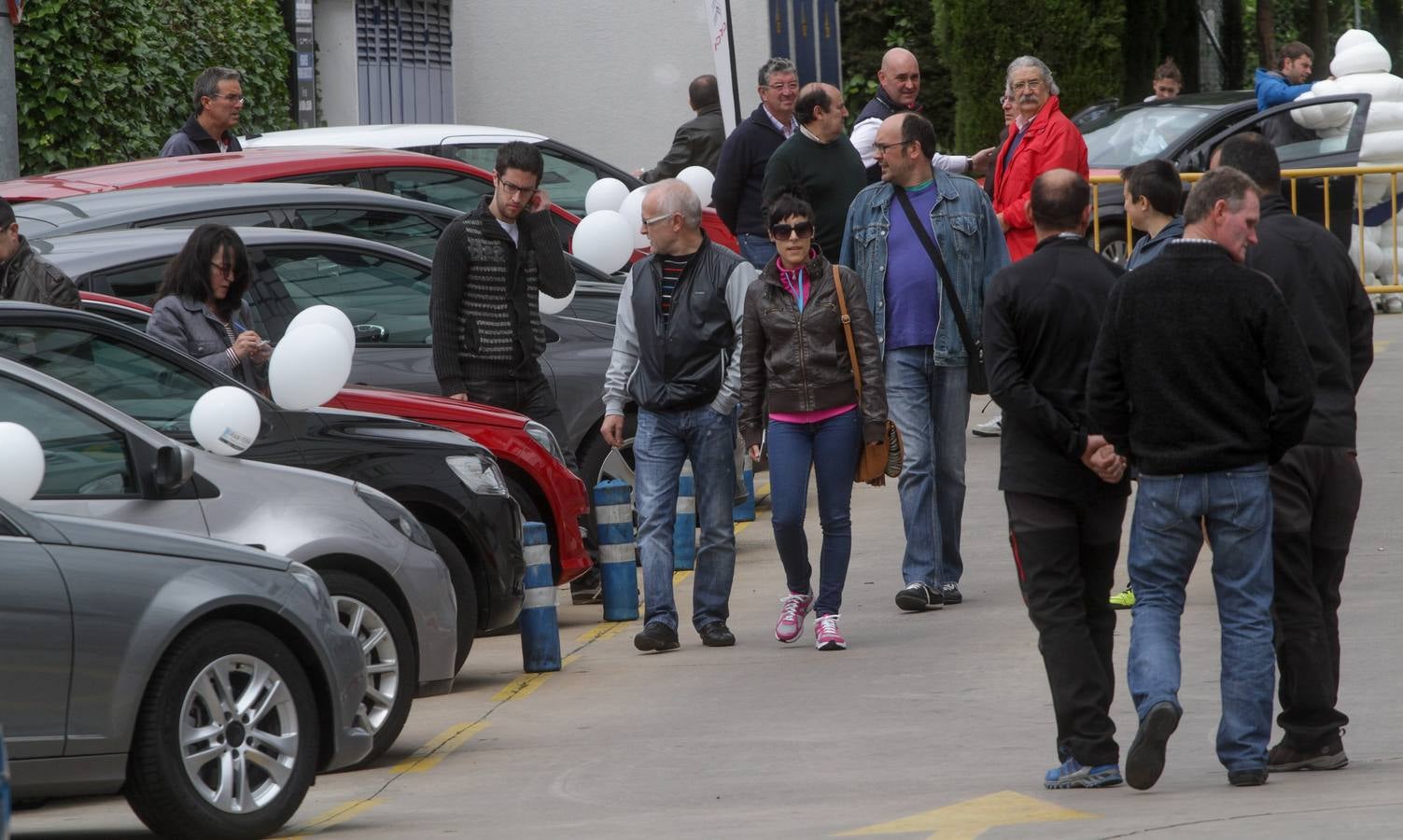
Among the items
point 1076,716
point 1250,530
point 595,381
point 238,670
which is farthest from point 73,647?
point 595,381

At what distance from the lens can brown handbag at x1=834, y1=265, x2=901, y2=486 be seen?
8.84 metres

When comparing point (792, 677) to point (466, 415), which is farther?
point (466, 415)

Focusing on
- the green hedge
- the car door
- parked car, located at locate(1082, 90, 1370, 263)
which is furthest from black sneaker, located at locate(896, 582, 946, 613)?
the green hedge

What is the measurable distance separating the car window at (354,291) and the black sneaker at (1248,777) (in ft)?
16.2

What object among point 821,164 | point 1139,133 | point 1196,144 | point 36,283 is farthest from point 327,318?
point 1139,133

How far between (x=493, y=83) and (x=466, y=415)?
52.6 feet

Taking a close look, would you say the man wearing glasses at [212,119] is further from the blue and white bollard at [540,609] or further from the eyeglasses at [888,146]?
the eyeglasses at [888,146]

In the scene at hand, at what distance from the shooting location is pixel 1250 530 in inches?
244

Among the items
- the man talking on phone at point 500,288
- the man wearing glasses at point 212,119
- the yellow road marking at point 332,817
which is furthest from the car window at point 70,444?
the man wearing glasses at point 212,119

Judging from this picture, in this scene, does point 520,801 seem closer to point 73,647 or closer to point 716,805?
point 716,805

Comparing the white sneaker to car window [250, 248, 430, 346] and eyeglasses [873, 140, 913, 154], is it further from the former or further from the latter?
eyeglasses [873, 140, 913, 154]

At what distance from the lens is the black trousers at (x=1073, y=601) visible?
251 inches

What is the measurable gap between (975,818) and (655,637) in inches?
128

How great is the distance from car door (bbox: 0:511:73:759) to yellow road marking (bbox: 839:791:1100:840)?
215 cm
